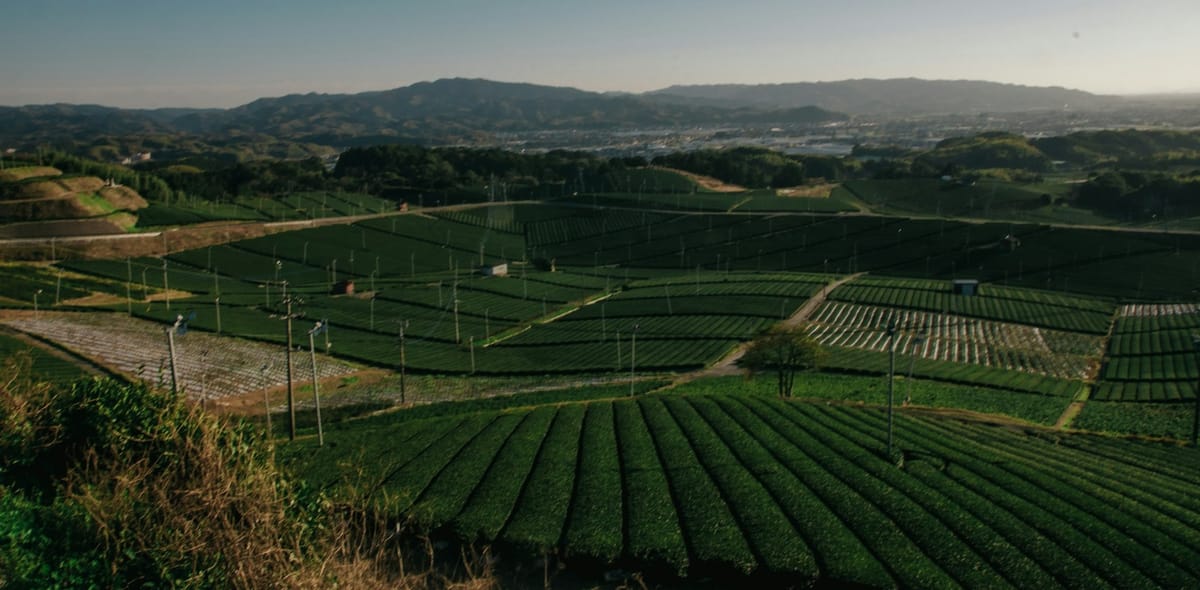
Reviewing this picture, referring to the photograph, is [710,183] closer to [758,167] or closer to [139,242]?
[758,167]

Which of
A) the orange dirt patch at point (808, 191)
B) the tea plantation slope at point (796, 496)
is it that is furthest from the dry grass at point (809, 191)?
the tea plantation slope at point (796, 496)

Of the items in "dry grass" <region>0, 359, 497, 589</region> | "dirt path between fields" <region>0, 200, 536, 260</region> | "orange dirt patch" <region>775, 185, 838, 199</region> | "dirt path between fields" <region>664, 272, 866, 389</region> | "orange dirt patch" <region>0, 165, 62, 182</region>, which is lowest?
"dirt path between fields" <region>664, 272, 866, 389</region>

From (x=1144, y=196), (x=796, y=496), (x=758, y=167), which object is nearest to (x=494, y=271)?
(x=796, y=496)

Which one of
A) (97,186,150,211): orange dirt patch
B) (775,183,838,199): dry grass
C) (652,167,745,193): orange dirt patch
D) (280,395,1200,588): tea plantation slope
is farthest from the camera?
(652,167,745,193): orange dirt patch

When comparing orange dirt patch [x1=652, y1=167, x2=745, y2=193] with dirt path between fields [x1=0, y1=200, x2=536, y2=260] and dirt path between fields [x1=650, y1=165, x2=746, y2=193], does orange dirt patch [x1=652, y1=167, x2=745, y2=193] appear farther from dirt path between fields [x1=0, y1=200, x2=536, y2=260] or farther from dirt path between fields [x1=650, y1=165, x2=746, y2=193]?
dirt path between fields [x1=0, y1=200, x2=536, y2=260]

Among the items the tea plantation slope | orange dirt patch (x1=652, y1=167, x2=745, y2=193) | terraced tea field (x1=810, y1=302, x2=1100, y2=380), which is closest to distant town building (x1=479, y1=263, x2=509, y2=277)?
terraced tea field (x1=810, y1=302, x2=1100, y2=380)

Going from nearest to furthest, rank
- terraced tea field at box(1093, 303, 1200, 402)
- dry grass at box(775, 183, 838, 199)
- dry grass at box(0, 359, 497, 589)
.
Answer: dry grass at box(0, 359, 497, 589) < terraced tea field at box(1093, 303, 1200, 402) < dry grass at box(775, 183, 838, 199)
